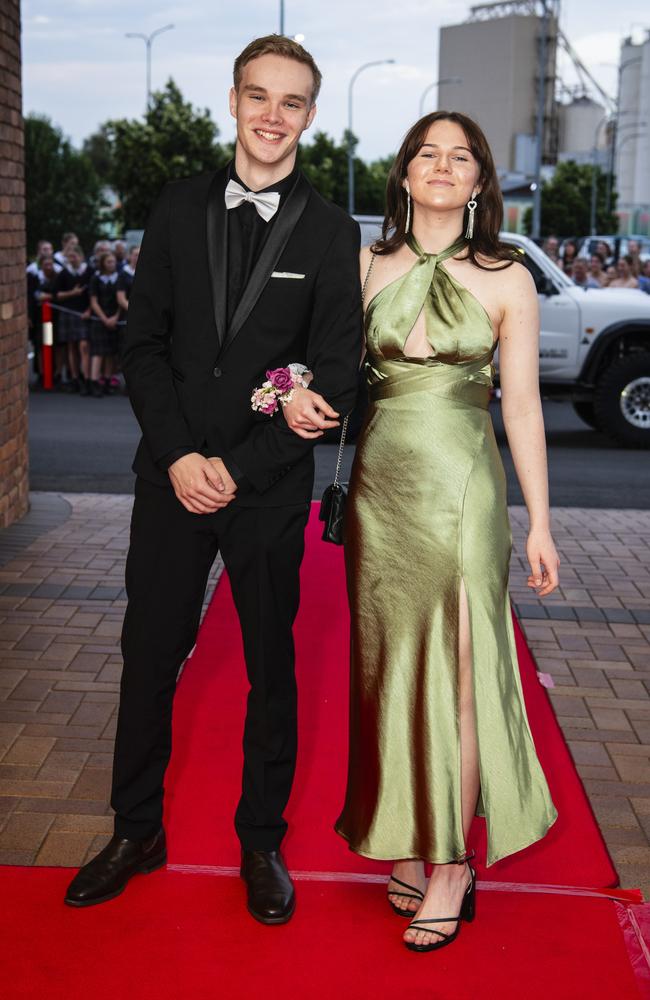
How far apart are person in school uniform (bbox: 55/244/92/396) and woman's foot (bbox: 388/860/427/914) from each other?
43.0 feet

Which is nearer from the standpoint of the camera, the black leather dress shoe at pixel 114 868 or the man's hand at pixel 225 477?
the man's hand at pixel 225 477

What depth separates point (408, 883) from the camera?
3.16 m

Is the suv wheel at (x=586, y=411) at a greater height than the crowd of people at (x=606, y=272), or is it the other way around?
the crowd of people at (x=606, y=272)

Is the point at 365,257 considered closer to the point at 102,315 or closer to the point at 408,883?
the point at 408,883

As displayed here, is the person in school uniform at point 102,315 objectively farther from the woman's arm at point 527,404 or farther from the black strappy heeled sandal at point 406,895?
the black strappy heeled sandal at point 406,895

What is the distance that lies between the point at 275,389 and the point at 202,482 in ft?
0.95

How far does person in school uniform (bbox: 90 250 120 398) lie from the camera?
1529cm

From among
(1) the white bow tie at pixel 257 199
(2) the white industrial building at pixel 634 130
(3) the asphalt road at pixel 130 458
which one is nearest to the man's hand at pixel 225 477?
(1) the white bow tie at pixel 257 199

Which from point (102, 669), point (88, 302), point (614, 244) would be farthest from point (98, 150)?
point (102, 669)

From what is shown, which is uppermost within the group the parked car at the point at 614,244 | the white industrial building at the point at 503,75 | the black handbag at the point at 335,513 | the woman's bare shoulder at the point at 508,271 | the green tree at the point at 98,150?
the white industrial building at the point at 503,75

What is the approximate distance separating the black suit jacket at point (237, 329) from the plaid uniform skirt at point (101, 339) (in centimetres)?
1253

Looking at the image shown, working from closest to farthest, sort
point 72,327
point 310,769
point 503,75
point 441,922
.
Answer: point 441,922, point 310,769, point 72,327, point 503,75

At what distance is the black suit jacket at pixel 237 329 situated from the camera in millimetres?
2945

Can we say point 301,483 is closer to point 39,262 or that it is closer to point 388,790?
point 388,790
